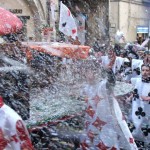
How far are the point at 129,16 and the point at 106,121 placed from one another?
56.1 feet

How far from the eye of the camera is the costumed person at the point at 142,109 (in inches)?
204

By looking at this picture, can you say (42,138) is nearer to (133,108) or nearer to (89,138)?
(89,138)

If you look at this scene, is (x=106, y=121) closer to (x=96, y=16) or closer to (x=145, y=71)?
(x=145, y=71)

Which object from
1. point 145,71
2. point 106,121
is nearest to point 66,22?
point 145,71

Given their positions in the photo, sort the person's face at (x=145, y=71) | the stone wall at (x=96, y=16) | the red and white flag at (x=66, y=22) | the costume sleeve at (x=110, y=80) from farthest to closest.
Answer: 1. the stone wall at (x=96, y=16)
2. the red and white flag at (x=66, y=22)
3. the person's face at (x=145, y=71)
4. the costume sleeve at (x=110, y=80)

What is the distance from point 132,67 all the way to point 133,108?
2629mm

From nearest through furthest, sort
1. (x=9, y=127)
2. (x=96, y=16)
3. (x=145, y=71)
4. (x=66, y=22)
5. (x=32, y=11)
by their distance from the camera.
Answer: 1. (x=9, y=127)
2. (x=145, y=71)
3. (x=66, y=22)
4. (x=32, y=11)
5. (x=96, y=16)

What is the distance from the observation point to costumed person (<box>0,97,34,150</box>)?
8.52ft

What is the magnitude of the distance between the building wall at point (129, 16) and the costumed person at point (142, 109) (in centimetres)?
1391

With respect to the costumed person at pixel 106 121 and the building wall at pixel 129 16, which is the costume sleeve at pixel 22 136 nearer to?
the costumed person at pixel 106 121

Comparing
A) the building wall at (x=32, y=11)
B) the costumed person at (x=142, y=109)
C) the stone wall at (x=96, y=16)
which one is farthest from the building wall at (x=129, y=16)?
the costumed person at (x=142, y=109)

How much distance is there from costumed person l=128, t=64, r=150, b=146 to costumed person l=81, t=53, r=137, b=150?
3.66ft

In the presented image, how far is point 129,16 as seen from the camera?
20.7 m

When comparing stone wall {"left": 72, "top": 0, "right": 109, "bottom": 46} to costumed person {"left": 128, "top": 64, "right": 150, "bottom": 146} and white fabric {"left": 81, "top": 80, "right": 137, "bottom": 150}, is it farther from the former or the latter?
white fabric {"left": 81, "top": 80, "right": 137, "bottom": 150}
